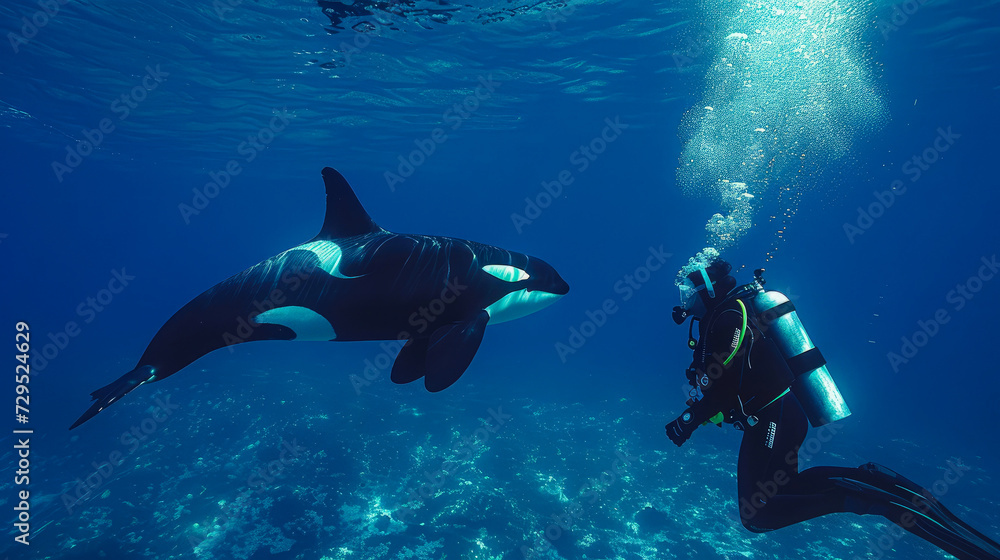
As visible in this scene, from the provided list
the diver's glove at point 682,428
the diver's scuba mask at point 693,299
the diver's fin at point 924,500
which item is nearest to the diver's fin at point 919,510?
the diver's fin at point 924,500

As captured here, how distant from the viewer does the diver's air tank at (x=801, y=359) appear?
513cm

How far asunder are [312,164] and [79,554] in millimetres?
39396

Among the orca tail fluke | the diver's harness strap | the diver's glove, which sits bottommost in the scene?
the orca tail fluke

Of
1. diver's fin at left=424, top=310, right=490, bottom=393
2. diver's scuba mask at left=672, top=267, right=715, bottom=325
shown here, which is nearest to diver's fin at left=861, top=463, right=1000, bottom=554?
diver's scuba mask at left=672, top=267, right=715, bottom=325

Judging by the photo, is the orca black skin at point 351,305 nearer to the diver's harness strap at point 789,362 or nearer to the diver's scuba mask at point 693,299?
the diver's scuba mask at point 693,299

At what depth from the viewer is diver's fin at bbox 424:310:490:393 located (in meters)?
3.94

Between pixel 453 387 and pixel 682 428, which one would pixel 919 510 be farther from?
pixel 453 387

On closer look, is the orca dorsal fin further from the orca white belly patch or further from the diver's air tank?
the diver's air tank

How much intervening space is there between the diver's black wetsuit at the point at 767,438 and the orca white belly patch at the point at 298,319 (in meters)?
4.07

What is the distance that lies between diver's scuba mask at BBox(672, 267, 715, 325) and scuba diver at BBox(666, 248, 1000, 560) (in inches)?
0.7

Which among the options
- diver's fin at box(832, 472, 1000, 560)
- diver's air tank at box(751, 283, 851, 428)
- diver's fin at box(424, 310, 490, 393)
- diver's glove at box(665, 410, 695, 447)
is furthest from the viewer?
diver's air tank at box(751, 283, 851, 428)

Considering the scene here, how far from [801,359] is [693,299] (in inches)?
53.8

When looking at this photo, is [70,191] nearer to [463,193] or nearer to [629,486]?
[463,193]

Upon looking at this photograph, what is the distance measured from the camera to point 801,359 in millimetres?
5129
